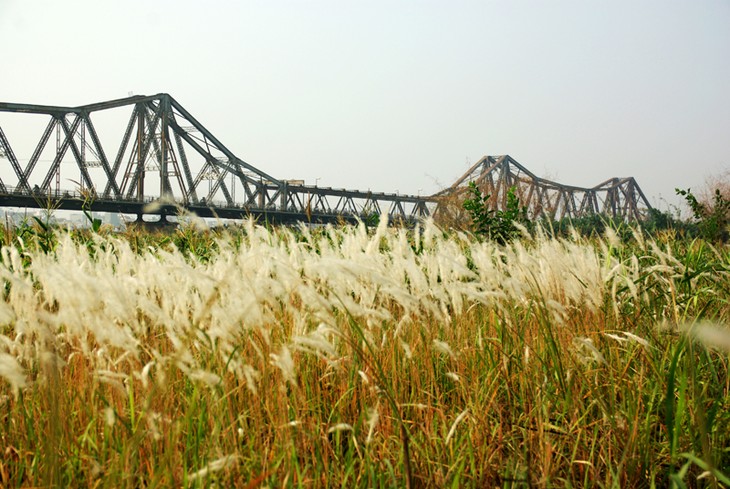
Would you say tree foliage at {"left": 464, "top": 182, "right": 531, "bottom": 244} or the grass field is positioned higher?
tree foliage at {"left": 464, "top": 182, "right": 531, "bottom": 244}

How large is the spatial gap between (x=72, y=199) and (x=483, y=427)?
156 feet

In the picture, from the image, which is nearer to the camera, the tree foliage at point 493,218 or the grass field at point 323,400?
the grass field at point 323,400

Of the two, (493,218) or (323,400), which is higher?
(493,218)

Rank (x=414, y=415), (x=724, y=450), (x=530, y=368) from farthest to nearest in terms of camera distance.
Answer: (x=530, y=368) → (x=414, y=415) → (x=724, y=450)

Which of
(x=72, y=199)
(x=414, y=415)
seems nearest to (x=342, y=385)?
(x=414, y=415)

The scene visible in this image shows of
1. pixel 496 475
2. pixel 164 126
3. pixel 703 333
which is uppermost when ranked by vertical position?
pixel 164 126

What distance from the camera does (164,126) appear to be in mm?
57156

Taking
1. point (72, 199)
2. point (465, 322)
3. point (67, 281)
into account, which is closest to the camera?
point (67, 281)

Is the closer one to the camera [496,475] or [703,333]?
[703,333]

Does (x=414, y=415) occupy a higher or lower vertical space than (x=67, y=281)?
lower

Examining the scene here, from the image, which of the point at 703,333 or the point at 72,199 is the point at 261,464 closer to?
the point at 703,333

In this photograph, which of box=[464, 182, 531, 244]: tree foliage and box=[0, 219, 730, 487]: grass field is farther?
box=[464, 182, 531, 244]: tree foliage

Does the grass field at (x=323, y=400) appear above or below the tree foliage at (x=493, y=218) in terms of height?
below

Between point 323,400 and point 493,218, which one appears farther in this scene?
point 493,218
